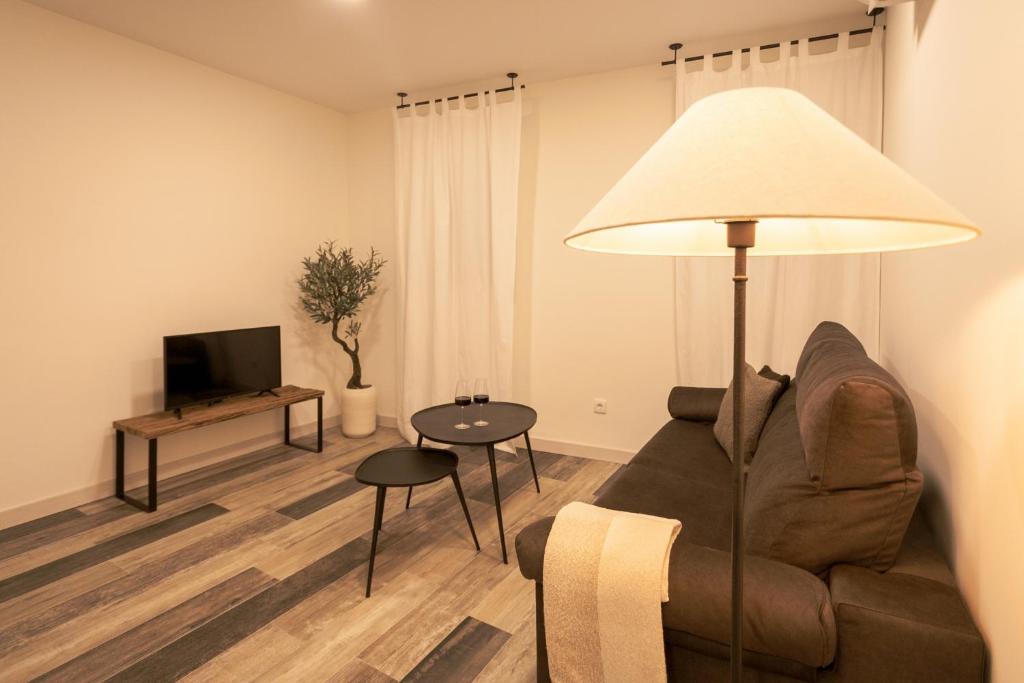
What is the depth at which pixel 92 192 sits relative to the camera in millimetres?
3150

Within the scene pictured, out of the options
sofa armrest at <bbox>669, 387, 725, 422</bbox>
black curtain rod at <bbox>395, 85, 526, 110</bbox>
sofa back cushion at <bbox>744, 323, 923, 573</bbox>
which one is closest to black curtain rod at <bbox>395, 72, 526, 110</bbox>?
black curtain rod at <bbox>395, 85, 526, 110</bbox>

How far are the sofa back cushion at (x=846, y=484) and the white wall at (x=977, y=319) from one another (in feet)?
0.50

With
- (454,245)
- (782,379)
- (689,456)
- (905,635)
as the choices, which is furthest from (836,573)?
(454,245)

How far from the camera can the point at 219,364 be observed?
362 centimetres

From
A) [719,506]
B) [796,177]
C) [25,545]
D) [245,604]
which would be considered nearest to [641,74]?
[719,506]

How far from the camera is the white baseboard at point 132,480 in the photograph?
9.66 feet

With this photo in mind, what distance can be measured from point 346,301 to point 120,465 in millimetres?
1817

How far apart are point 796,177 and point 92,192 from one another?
3872 millimetres

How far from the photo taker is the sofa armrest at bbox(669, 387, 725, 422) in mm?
2992

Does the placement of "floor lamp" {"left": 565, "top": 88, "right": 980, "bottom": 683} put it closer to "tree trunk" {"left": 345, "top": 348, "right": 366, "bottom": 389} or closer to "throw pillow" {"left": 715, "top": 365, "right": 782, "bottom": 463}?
"throw pillow" {"left": 715, "top": 365, "right": 782, "bottom": 463}

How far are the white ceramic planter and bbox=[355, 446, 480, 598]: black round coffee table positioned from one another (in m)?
1.87

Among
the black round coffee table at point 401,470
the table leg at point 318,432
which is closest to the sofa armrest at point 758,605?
the black round coffee table at point 401,470

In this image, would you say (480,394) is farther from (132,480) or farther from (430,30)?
(132,480)

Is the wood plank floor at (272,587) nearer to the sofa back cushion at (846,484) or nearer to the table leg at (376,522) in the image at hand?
the table leg at (376,522)
